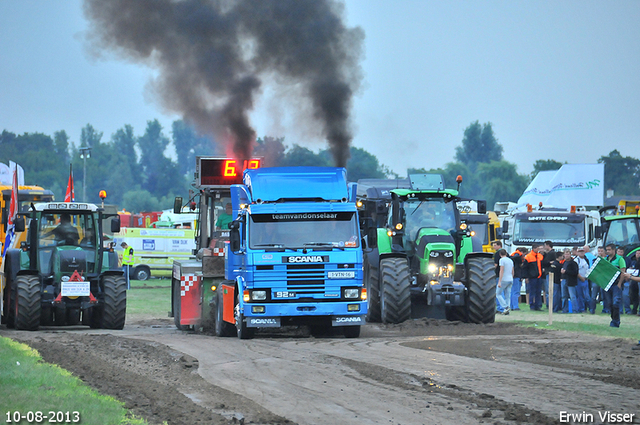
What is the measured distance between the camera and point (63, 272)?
63.4ft

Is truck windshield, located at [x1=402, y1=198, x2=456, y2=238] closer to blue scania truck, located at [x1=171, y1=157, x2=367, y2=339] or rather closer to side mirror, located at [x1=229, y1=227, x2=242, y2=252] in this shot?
blue scania truck, located at [x1=171, y1=157, x2=367, y2=339]

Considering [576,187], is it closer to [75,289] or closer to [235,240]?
[235,240]

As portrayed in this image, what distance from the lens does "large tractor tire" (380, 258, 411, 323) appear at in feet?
63.3

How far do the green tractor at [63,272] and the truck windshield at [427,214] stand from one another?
21.3 ft

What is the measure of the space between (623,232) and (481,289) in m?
13.1

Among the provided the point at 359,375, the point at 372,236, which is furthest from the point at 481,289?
the point at 359,375

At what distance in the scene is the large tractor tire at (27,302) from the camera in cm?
1864

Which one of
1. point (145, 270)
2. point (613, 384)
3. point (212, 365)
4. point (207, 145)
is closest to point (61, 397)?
point (212, 365)

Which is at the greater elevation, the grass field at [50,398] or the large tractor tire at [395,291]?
the large tractor tire at [395,291]

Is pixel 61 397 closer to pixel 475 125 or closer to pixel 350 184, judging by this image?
pixel 350 184

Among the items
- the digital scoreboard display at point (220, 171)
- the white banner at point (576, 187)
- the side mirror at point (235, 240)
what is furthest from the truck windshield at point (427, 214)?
the white banner at point (576, 187)

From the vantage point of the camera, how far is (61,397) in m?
9.68

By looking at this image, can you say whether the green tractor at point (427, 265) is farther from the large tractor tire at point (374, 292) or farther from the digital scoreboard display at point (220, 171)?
the digital scoreboard display at point (220, 171)

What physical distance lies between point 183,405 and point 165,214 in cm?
4941
